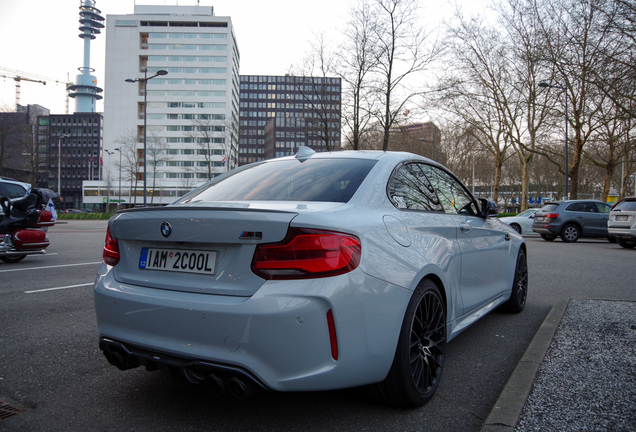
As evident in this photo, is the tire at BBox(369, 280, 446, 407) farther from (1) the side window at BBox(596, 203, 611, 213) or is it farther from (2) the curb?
(1) the side window at BBox(596, 203, 611, 213)

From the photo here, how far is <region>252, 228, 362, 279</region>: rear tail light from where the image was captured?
224 cm

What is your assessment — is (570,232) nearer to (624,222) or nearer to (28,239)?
(624,222)

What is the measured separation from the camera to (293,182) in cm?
315

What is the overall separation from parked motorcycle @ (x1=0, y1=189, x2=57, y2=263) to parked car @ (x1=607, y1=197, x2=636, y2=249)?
15786 mm

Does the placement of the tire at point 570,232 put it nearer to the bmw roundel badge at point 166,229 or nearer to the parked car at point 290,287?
the parked car at point 290,287

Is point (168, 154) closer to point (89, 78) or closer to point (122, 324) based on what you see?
point (89, 78)

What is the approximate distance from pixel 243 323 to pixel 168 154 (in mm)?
106030

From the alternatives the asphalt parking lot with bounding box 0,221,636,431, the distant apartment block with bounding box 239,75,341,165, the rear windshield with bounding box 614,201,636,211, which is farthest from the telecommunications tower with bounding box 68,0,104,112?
the asphalt parking lot with bounding box 0,221,636,431

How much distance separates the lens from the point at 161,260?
260 centimetres

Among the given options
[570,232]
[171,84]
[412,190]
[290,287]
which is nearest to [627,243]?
[570,232]

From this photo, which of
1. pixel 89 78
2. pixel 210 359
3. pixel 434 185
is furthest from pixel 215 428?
pixel 89 78

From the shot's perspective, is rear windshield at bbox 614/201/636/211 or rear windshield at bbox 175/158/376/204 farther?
rear windshield at bbox 614/201/636/211

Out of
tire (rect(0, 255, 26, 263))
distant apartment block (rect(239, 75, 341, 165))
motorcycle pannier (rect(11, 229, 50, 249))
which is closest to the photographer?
motorcycle pannier (rect(11, 229, 50, 249))

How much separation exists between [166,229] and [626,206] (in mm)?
16479
